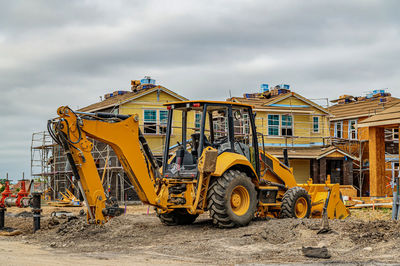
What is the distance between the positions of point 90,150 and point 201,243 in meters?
3.36

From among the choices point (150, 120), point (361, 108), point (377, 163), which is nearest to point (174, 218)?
point (377, 163)

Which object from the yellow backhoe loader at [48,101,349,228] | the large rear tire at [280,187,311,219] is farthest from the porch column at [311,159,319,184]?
the yellow backhoe loader at [48,101,349,228]

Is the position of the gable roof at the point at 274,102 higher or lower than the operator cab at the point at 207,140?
higher

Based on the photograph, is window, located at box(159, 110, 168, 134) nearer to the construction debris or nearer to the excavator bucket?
the excavator bucket

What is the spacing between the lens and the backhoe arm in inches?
488

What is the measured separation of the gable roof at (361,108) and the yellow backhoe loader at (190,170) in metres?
27.0

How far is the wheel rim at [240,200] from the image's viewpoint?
13919 millimetres

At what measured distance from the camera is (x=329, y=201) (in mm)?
16312

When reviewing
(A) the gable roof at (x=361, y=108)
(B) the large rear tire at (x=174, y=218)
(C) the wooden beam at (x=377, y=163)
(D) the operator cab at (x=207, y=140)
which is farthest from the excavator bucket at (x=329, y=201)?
(A) the gable roof at (x=361, y=108)

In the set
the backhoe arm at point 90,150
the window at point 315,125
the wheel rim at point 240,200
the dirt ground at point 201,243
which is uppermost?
the window at point 315,125

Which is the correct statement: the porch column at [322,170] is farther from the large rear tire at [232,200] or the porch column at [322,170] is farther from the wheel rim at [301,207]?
the large rear tire at [232,200]

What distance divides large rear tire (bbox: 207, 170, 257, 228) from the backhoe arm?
149cm

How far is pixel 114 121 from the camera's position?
43.4 feet

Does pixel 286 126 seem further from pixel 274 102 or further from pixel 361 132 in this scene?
pixel 361 132
